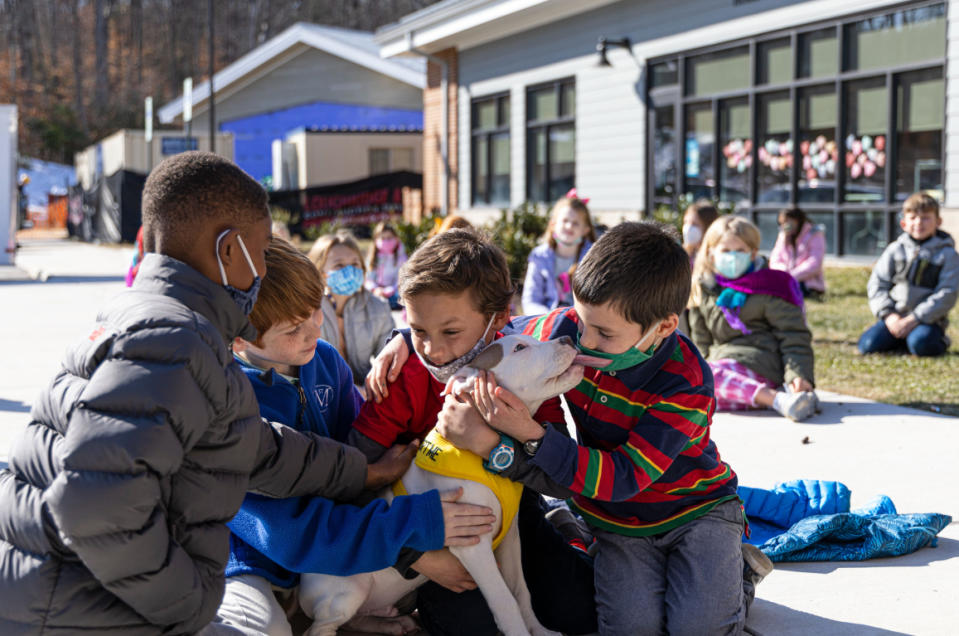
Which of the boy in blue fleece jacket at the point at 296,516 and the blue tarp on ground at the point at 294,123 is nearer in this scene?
the boy in blue fleece jacket at the point at 296,516

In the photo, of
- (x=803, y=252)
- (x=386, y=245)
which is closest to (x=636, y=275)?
(x=386, y=245)

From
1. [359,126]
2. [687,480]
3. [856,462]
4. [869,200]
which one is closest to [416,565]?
[687,480]

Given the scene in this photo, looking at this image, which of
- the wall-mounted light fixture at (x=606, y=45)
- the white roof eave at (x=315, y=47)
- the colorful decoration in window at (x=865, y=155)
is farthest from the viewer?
the white roof eave at (x=315, y=47)

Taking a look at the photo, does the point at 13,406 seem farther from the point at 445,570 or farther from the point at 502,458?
the point at 502,458

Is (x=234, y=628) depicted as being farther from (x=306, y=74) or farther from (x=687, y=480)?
(x=306, y=74)

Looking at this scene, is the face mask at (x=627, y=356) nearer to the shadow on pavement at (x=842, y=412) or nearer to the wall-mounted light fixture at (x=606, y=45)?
the shadow on pavement at (x=842, y=412)

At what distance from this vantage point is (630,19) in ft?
57.8

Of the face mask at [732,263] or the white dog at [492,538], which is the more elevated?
the face mask at [732,263]

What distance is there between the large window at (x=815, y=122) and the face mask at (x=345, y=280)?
9.08 m

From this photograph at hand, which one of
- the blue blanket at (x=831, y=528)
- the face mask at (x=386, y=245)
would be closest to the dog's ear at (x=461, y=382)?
the blue blanket at (x=831, y=528)

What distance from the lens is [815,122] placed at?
14641 mm

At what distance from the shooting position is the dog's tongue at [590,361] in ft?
10.2

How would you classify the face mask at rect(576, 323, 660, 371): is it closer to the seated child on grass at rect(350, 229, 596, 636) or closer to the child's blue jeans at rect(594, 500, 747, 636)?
the seated child on grass at rect(350, 229, 596, 636)

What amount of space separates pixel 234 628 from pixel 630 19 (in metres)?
16.3
